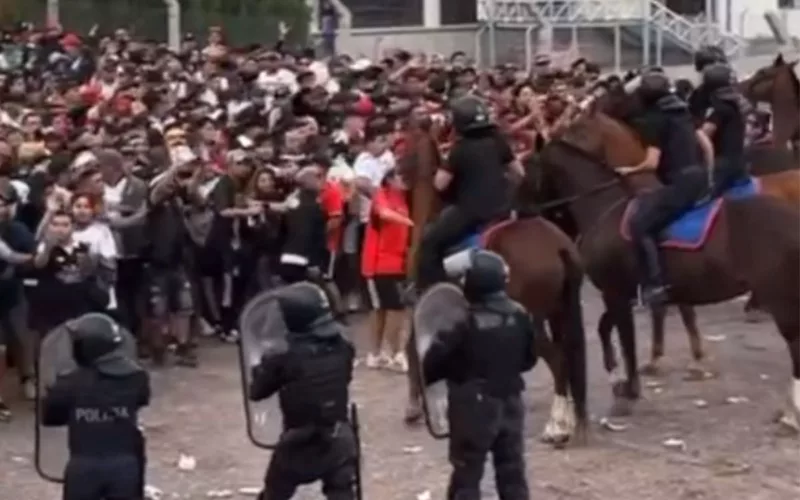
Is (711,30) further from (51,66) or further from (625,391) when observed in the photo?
(625,391)

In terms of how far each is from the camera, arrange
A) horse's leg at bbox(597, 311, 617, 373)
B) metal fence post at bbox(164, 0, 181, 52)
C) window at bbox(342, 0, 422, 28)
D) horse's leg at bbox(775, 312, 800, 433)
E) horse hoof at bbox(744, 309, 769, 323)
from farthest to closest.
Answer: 1. window at bbox(342, 0, 422, 28)
2. metal fence post at bbox(164, 0, 181, 52)
3. horse hoof at bbox(744, 309, 769, 323)
4. horse's leg at bbox(597, 311, 617, 373)
5. horse's leg at bbox(775, 312, 800, 433)

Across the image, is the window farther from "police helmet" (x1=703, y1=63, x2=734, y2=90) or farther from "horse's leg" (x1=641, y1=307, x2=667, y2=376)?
"police helmet" (x1=703, y1=63, x2=734, y2=90)

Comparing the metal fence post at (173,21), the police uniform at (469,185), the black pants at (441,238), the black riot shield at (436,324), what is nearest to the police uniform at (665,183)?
the police uniform at (469,185)

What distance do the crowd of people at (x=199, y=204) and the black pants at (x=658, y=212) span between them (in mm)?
1818

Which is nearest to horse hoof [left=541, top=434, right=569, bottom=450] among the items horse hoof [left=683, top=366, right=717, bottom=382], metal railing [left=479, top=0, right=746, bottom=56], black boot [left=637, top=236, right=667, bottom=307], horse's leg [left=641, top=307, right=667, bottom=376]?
black boot [left=637, top=236, right=667, bottom=307]

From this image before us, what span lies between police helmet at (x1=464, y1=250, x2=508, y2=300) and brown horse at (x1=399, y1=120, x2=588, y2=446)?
9.44 feet

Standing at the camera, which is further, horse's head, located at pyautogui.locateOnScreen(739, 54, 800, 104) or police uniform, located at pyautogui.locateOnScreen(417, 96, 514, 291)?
horse's head, located at pyautogui.locateOnScreen(739, 54, 800, 104)

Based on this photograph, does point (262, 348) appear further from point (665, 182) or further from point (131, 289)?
point (131, 289)

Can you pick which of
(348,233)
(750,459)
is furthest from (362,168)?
(750,459)

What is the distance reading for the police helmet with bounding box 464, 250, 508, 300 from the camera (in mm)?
10102

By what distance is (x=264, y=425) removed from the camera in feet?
32.8

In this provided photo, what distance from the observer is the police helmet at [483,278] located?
10.1 m

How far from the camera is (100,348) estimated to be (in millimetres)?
9219

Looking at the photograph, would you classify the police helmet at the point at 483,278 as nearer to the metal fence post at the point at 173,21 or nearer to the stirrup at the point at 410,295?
the stirrup at the point at 410,295
